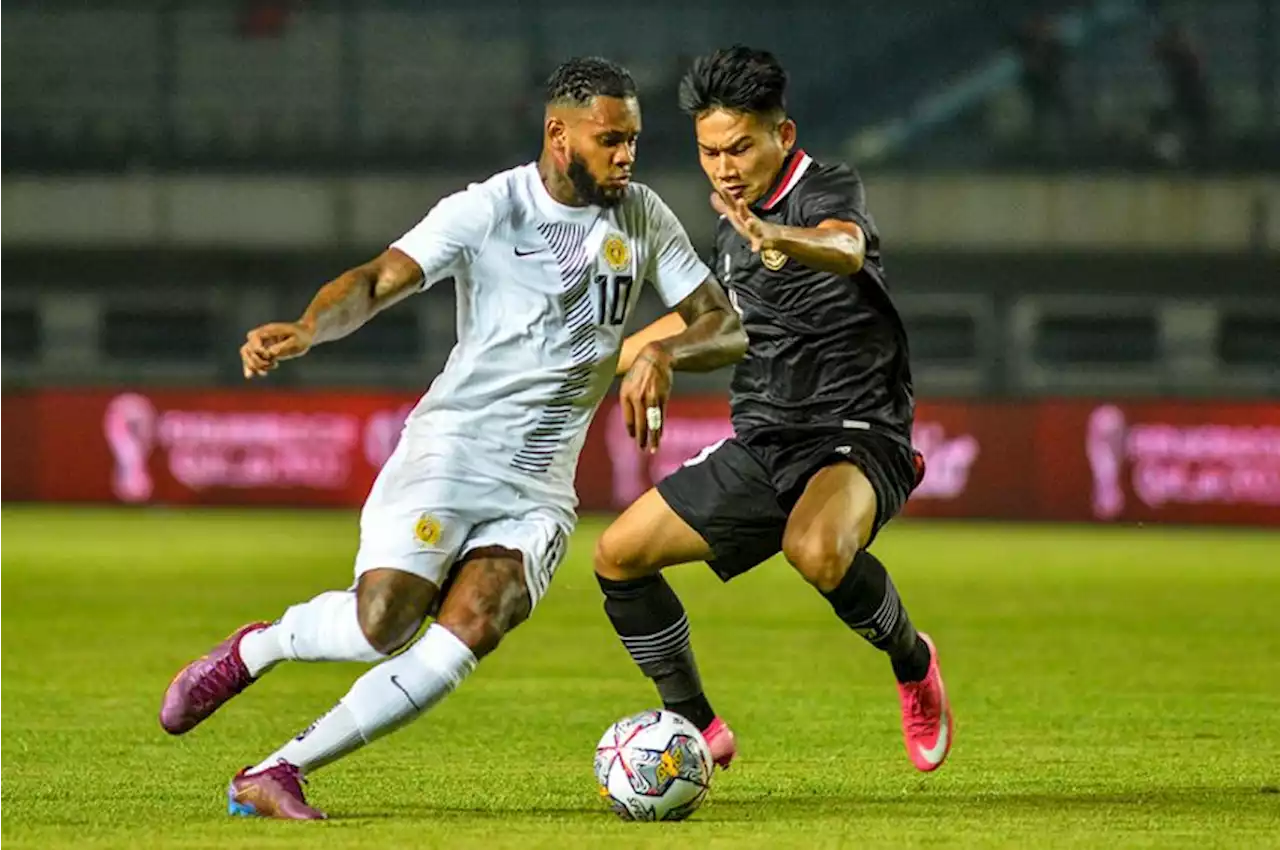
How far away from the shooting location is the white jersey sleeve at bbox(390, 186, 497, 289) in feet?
21.6

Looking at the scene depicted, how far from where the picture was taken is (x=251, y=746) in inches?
327

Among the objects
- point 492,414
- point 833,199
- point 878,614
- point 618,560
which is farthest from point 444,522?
point 833,199

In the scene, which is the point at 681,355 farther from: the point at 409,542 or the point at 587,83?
the point at 409,542

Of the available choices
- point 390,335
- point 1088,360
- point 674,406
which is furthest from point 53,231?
point 1088,360

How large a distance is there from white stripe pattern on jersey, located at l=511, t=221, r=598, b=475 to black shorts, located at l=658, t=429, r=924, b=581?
30.8 inches

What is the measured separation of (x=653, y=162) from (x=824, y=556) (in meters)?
20.4

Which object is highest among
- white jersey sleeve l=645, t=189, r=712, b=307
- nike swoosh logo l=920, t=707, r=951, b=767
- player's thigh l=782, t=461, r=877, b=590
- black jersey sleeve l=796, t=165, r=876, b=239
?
black jersey sleeve l=796, t=165, r=876, b=239

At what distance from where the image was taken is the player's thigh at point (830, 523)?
7.16 metres

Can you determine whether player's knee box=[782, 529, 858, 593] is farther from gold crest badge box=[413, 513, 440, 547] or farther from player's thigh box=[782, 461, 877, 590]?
gold crest badge box=[413, 513, 440, 547]

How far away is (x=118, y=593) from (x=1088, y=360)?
15712 mm

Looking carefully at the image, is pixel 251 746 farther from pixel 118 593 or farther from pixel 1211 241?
pixel 1211 241

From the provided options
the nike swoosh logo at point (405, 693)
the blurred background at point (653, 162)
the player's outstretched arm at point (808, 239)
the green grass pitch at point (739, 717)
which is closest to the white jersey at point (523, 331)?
the player's outstretched arm at point (808, 239)

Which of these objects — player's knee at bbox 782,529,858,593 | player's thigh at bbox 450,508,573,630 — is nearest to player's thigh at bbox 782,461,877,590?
player's knee at bbox 782,529,858,593

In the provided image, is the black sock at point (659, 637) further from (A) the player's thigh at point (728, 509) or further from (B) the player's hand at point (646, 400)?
(B) the player's hand at point (646, 400)
